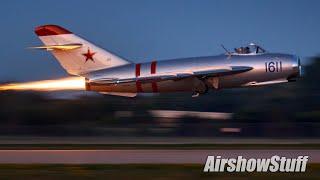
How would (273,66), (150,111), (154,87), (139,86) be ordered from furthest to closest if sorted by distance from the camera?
(150,111), (154,87), (139,86), (273,66)

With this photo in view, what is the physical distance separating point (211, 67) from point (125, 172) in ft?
33.1

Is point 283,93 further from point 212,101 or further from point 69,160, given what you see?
point 69,160

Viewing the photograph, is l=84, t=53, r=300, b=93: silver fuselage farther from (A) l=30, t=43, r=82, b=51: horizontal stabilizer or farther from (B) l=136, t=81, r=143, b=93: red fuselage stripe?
(A) l=30, t=43, r=82, b=51: horizontal stabilizer

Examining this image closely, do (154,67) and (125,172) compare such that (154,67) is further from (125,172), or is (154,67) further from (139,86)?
(125,172)

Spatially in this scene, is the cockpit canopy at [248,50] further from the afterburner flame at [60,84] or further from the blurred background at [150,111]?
the blurred background at [150,111]

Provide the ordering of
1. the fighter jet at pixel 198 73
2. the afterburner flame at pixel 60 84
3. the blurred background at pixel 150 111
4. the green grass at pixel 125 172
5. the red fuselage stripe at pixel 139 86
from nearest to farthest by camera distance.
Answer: the green grass at pixel 125 172 < the fighter jet at pixel 198 73 < the red fuselage stripe at pixel 139 86 < the afterburner flame at pixel 60 84 < the blurred background at pixel 150 111

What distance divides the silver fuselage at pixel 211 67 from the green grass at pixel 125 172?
7.45 m

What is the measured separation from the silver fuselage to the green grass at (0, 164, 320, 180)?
7.45m

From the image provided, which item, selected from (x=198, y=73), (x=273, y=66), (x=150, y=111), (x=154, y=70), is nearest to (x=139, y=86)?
(x=154, y=70)

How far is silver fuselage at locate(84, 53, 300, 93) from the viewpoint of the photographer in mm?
29844

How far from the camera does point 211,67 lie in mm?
29938

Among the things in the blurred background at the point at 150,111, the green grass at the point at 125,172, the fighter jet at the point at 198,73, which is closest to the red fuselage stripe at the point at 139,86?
the fighter jet at the point at 198,73

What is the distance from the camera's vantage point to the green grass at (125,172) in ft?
65.8

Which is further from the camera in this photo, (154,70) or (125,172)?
(154,70)
